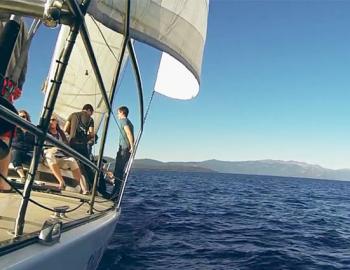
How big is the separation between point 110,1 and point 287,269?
20.2 ft

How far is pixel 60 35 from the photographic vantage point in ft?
27.7

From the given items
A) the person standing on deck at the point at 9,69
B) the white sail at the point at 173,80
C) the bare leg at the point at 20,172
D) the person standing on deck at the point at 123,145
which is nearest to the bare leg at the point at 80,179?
the bare leg at the point at 20,172

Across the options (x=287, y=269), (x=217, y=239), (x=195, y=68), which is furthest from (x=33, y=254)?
(x=217, y=239)

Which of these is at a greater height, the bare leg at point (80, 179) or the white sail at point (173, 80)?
the white sail at point (173, 80)

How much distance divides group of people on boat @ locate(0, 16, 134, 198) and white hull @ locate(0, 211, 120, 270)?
27.0 inches

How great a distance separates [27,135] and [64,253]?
10.5ft

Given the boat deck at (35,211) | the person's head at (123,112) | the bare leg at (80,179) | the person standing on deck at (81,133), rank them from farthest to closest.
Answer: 1. the person's head at (123,112)
2. the bare leg at (80,179)
3. the person standing on deck at (81,133)
4. the boat deck at (35,211)

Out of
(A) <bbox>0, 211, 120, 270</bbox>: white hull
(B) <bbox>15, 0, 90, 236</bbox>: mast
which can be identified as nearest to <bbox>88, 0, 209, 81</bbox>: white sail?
(B) <bbox>15, 0, 90, 236</bbox>: mast

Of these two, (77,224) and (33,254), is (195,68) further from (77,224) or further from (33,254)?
(33,254)

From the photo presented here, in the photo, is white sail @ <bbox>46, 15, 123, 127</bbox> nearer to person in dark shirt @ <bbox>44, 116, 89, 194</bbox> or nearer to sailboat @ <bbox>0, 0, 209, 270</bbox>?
Answer: sailboat @ <bbox>0, 0, 209, 270</bbox>

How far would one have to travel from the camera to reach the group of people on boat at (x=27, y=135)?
2585 mm

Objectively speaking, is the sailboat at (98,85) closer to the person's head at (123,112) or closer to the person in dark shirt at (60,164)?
the person in dark shirt at (60,164)

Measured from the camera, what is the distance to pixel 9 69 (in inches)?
148

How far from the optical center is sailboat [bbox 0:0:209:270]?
86.8 inches
